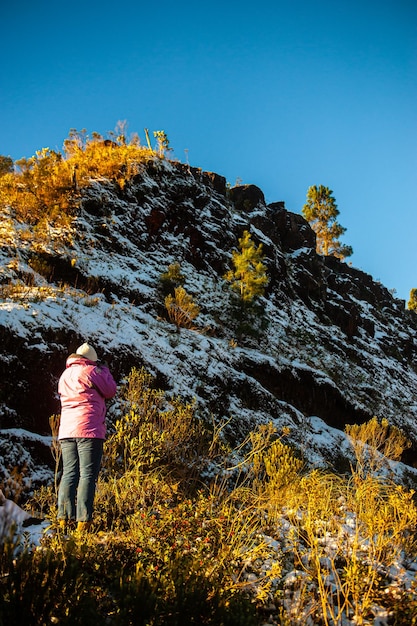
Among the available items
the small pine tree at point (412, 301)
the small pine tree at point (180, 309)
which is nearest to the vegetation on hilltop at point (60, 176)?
the small pine tree at point (180, 309)

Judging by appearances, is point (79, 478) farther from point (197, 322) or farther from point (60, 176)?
point (60, 176)

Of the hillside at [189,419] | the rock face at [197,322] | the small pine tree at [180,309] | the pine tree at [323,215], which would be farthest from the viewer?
the pine tree at [323,215]

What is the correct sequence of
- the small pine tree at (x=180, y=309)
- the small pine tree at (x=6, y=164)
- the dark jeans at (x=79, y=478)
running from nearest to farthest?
the dark jeans at (x=79, y=478)
the small pine tree at (x=180, y=309)
the small pine tree at (x=6, y=164)

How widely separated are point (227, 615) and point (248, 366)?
896cm

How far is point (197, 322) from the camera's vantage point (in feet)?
37.8

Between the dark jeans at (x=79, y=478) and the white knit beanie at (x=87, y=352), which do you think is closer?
the dark jeans at (x=79, y=478)

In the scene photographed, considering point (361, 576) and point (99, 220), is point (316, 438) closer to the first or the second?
point (361, 576)

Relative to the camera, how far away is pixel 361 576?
107 inches

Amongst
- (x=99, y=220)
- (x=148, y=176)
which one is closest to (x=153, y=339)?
(x=99, y=220)

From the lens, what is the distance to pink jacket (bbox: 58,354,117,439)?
322 centimetres

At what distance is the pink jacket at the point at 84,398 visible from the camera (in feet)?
10.6

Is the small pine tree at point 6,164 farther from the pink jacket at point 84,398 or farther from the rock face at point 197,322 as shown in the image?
the pink jacket at point 84,398

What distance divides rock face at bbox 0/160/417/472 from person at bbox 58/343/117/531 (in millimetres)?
2233

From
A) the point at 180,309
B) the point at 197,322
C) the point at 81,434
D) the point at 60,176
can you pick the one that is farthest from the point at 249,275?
the point at 81,434
